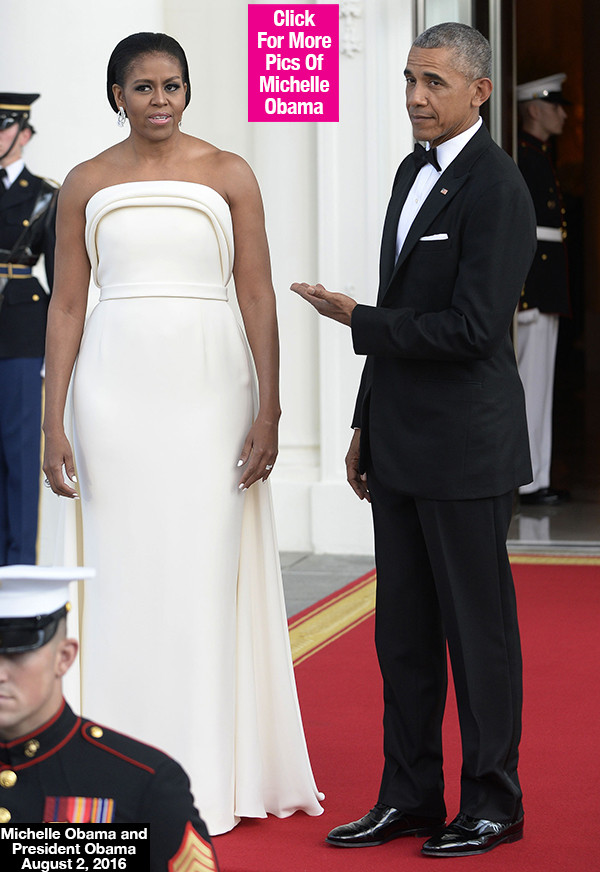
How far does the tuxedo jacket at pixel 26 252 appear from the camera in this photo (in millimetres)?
4895

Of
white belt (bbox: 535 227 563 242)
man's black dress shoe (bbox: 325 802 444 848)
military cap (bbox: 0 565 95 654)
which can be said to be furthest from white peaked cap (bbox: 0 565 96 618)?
white belt (bbox: 535 227 563 242)

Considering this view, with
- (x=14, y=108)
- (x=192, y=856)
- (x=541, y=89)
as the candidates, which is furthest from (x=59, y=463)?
(x=541, y=89)

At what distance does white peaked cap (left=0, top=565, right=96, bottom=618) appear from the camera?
1475 millimetres

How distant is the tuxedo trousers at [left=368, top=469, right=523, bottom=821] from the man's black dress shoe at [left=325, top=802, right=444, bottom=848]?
0.08 feet

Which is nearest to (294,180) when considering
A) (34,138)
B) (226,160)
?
(34,138)

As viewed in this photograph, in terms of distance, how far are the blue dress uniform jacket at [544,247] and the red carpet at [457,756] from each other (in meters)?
2.63

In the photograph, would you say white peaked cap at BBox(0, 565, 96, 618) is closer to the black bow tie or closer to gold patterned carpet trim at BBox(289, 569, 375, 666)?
the black bow tie

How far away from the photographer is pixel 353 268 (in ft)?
19.7

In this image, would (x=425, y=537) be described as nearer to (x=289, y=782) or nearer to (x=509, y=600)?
(x=509, y=600)

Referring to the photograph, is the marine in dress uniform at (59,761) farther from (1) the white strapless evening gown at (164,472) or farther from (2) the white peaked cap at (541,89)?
(2) the white peaked cap at (541,89)

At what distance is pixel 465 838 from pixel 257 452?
0.86 meters

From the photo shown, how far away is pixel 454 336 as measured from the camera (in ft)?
8.05
